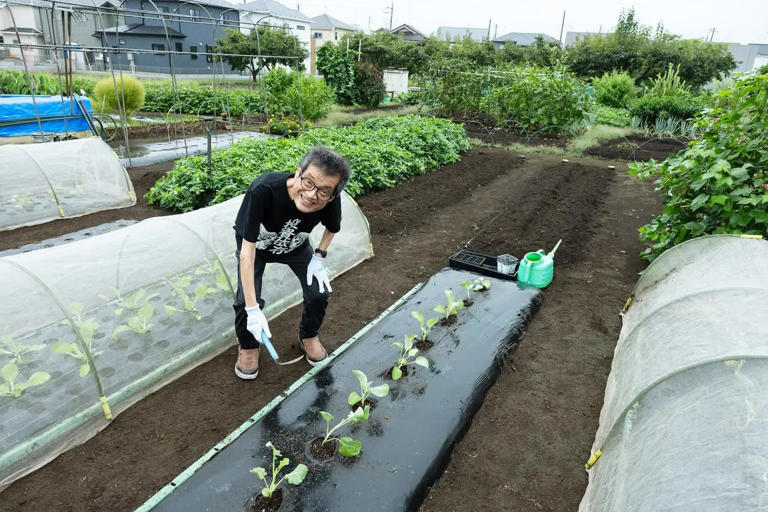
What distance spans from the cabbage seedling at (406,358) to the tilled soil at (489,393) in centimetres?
53

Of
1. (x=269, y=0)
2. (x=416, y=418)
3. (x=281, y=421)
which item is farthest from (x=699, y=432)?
(x=269, y=0)

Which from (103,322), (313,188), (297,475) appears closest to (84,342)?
(103,322)

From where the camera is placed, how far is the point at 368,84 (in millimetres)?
19141

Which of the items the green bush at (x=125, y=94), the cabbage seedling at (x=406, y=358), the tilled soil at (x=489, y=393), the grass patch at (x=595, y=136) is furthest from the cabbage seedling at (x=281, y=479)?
the green bush at (x=125, y=94)

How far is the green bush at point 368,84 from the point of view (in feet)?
62.0

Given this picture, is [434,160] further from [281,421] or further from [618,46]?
[618,46]

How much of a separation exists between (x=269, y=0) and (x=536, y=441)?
57.4 metres

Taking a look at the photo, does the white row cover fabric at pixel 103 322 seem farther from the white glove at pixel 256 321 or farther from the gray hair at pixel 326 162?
the gray hair at pixel 326 162

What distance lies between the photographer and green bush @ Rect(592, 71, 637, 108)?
20078 millimetres

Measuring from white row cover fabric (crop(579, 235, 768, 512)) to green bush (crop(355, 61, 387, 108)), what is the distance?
58.1 feet

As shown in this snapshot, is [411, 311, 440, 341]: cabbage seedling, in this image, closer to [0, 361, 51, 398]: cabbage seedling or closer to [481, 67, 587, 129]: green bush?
[0, 361, 51, 398]: cabbage seedling

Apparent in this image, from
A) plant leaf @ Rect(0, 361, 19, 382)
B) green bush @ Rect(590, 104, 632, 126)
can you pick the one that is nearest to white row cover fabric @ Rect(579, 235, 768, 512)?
plant leaf @ Rect(0, 361, 19, 382)

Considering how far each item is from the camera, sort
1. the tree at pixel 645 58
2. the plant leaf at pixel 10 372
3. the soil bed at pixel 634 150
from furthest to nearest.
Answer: the tree at pixel 645 58
the soil bed at pixel 634 150
the plant leaf at pixel 10 372

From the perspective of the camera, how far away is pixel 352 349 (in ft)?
11.2
